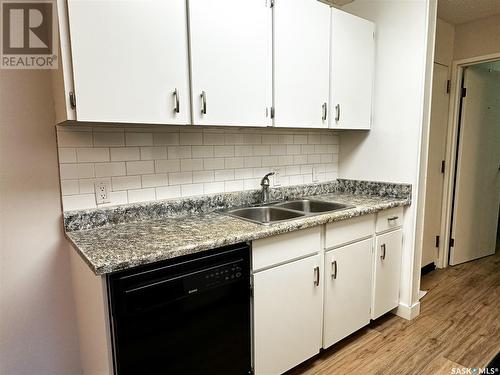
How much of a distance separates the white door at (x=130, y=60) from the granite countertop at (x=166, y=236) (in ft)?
1.64

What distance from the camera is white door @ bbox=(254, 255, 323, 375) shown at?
5.19 ft

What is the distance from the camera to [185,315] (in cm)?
129

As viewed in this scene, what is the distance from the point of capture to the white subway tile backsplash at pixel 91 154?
1.56m

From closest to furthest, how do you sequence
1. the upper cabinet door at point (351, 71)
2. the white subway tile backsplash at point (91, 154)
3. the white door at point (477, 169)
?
the white subway tile backsplash at point (91, 154), the upper cabinet door at point (351, 71), the white door at point (477, 169)

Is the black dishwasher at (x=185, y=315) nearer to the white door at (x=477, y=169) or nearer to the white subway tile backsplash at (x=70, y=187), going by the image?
the white subway tile backsplash at (x=70, y=187)

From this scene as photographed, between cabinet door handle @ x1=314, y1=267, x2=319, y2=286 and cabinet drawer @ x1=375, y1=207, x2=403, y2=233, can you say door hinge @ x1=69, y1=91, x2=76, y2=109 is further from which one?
cabinet drawer @ x1=375, y1=207, x2=403, y2=233

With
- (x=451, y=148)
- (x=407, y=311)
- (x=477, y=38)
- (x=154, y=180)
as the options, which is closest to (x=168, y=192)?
(x=154, y=180)

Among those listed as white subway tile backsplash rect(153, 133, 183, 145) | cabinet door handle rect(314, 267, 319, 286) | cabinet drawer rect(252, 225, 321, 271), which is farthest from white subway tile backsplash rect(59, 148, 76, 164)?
cabinet door handle rect(314, 267, 319, 286)

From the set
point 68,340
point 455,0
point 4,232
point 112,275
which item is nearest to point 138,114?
point 112,275

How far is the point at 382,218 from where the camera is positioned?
84.3 inches

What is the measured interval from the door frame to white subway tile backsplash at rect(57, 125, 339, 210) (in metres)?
1.56

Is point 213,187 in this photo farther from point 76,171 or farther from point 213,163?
point 76,171

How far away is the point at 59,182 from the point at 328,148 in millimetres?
1906

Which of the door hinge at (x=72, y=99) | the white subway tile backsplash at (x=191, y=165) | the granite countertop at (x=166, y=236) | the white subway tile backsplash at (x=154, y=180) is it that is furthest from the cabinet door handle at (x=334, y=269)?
the door hinge at (x=72, y=99)
